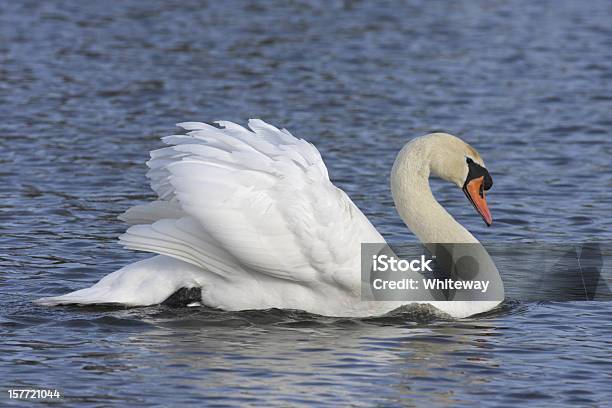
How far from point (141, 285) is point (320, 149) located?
6.24m

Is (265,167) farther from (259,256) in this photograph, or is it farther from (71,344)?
(71,344)

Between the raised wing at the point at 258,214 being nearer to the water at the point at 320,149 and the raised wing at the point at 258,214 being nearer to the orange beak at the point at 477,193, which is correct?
the water at the point at 320,149

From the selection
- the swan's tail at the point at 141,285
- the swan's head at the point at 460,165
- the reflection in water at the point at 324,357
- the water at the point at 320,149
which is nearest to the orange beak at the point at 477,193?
the swan's head at the point at 460,165

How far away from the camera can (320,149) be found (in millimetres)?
15719

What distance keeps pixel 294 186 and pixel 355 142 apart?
6.86 metres

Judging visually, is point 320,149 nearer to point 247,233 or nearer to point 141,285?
point 141,285

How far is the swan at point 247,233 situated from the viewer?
9.24m

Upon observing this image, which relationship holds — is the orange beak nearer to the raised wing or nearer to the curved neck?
the curved neck

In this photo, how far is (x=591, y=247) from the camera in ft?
39.8

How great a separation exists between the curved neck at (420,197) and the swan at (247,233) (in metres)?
0.40

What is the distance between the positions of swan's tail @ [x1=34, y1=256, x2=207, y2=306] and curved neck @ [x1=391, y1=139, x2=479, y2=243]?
1558 millimetres

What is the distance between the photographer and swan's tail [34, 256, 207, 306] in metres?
9.61

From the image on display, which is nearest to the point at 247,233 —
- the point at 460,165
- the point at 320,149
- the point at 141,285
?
the point at 141,285

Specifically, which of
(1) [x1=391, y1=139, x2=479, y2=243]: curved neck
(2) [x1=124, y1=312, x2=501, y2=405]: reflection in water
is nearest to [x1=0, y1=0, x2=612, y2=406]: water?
(2) [x1=124, y1=312, x2=501, y2=405]: reflection in water
